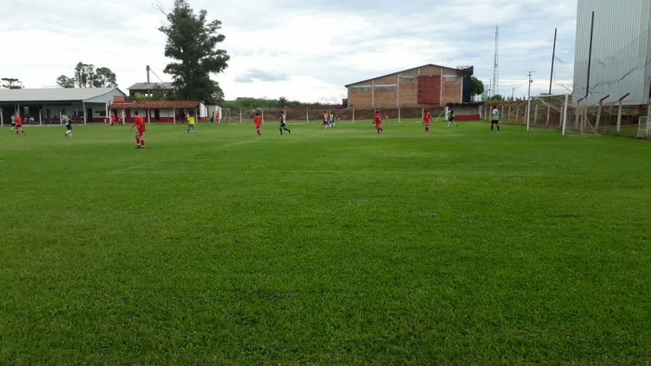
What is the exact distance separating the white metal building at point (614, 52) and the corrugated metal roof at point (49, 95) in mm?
59239

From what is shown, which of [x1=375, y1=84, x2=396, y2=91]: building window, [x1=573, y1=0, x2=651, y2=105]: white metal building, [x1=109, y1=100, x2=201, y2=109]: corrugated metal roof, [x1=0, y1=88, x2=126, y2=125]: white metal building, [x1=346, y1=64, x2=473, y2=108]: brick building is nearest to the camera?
[x1=573, y1=0, x2=651, y2=105]: white metal building

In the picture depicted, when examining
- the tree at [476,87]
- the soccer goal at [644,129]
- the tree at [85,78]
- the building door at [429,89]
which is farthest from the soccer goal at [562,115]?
the tree at [85,78]

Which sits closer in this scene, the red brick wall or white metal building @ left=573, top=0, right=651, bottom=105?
white metal building @ left=573, top=0, right=651, bottom=105

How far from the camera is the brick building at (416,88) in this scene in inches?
2805

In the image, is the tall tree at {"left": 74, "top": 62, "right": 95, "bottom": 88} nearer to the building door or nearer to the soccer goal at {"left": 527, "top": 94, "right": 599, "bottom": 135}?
the building door

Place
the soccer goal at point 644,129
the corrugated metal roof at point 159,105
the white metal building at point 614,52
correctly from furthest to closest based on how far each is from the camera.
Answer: the corrugated metal roof at point 159,105 → the white metal building at point 614,52 → the soccer goal at point 644,129

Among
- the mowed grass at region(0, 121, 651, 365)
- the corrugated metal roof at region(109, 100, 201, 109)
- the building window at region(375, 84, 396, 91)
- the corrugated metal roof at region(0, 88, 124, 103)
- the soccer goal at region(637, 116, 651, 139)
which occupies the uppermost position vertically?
the building window at region(375, 84, 396, 91)

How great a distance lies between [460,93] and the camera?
71.8 metres

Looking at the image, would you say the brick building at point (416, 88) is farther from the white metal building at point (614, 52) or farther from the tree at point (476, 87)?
the white metal building at point (614, 52)

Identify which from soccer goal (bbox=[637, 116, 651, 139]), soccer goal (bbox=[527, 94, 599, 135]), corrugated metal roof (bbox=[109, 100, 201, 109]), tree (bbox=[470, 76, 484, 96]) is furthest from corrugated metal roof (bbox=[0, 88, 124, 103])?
tree (bbox=[470, 76, 484, 96])

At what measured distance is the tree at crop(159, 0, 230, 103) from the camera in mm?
66688

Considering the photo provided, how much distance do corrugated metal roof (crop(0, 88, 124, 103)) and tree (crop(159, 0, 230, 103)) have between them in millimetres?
10805

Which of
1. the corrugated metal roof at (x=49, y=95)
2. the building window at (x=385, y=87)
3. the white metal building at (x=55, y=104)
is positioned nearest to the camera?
the corrugated metal roof at (x=49, y=95)

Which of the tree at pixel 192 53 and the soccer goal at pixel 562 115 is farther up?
the tree at pixel 192 53
